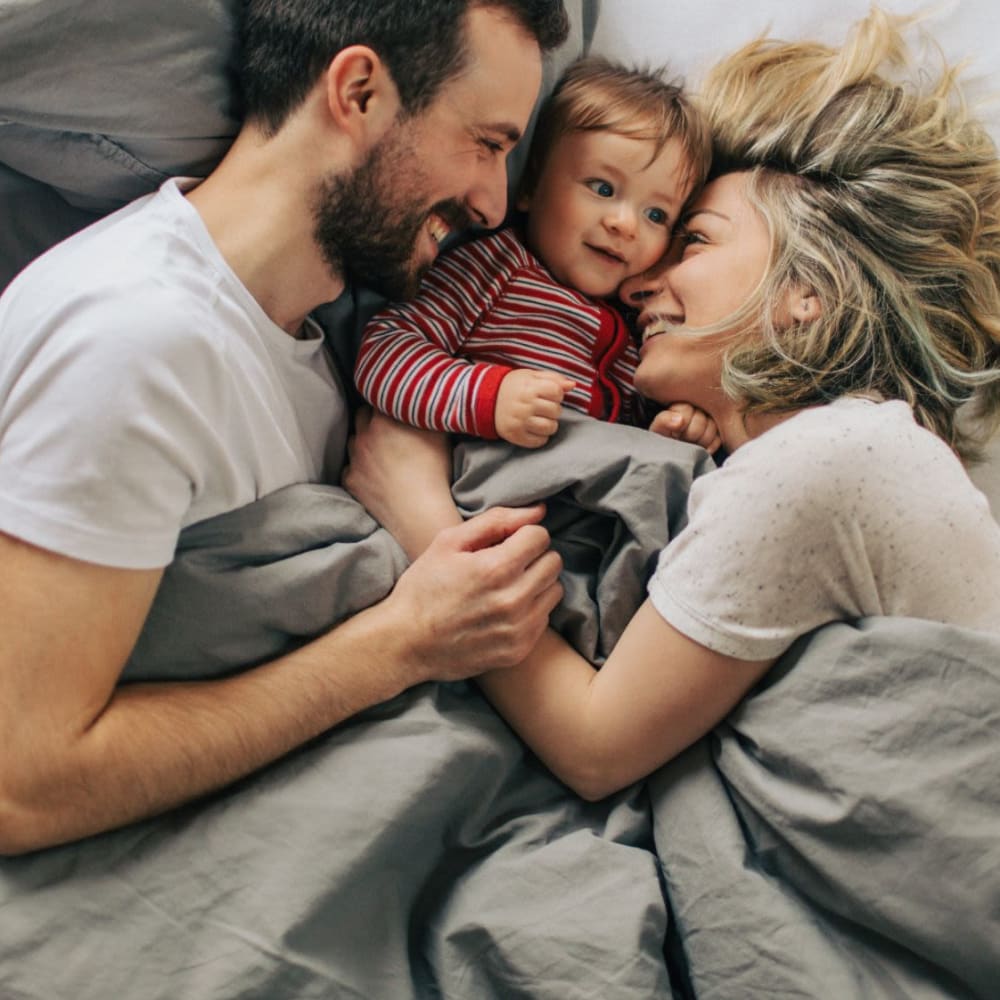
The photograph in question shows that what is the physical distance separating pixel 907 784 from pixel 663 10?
1195mm

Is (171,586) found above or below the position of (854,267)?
below

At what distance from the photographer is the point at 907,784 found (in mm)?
832

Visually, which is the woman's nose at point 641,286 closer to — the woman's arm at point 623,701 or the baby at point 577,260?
the baby at point 577,260

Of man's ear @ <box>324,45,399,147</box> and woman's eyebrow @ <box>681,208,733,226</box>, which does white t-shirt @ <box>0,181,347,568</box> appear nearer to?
man's ear @ <box>324,45,399,147</box>

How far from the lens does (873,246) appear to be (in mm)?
1136

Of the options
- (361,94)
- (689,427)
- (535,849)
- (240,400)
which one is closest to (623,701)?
(535,849)

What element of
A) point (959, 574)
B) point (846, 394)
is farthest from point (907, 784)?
point (846, 394)

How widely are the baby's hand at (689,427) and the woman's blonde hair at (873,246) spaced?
0.09 metres

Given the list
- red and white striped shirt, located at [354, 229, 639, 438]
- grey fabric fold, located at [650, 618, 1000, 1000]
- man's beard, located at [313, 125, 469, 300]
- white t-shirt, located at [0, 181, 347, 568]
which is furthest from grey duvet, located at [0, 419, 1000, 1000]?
man's beard, located at [313, 125, 469, 300]

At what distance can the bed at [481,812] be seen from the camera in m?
0.83

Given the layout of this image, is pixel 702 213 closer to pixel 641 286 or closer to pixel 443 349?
pixel 641 286

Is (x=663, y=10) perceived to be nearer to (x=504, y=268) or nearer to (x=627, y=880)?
(x=504, y=268)

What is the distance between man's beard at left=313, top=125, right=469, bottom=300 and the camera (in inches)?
41.4

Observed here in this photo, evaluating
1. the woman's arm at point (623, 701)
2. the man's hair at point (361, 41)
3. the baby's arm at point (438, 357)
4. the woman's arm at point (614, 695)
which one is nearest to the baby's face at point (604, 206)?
the baby's arm at point (438, 357)
